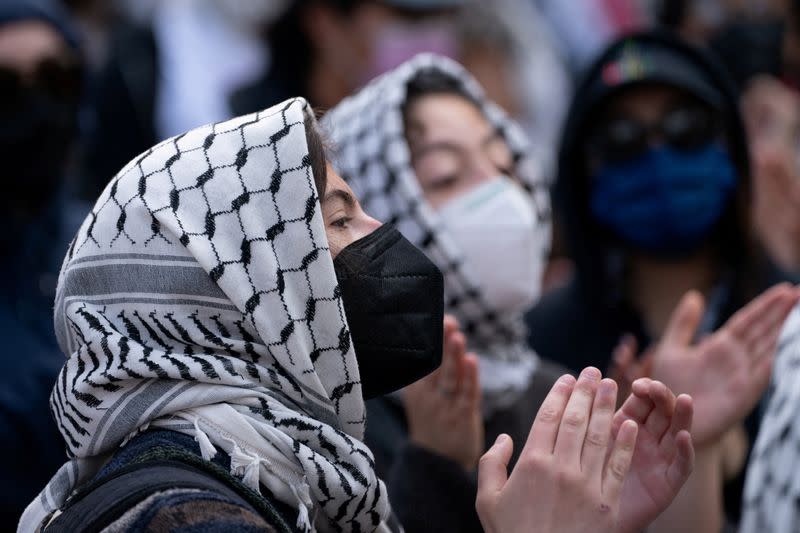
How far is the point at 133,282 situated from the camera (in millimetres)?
1984

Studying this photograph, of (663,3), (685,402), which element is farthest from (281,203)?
(663,3)

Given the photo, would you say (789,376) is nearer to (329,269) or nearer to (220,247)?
(329,269)

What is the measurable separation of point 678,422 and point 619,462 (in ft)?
0.69

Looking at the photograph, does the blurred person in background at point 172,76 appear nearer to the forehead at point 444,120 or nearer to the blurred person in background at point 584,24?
the forehead at point 444,120

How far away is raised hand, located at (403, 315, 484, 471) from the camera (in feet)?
9.46

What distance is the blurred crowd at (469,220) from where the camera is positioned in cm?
255

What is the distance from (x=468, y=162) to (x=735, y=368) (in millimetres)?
955

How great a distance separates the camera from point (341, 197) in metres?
2.22

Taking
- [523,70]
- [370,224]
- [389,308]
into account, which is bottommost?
[523,70]

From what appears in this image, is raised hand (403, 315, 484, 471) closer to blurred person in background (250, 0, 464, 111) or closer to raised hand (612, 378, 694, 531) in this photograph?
raised hand (612, 378, 694, 531)

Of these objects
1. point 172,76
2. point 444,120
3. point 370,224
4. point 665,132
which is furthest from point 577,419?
point 172,76

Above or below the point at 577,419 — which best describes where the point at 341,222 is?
above

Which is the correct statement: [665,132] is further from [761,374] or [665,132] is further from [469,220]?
[761,374]

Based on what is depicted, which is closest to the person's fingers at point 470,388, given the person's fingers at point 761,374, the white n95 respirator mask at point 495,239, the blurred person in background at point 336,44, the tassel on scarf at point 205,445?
the white n95 respirator mask at point 495,239
